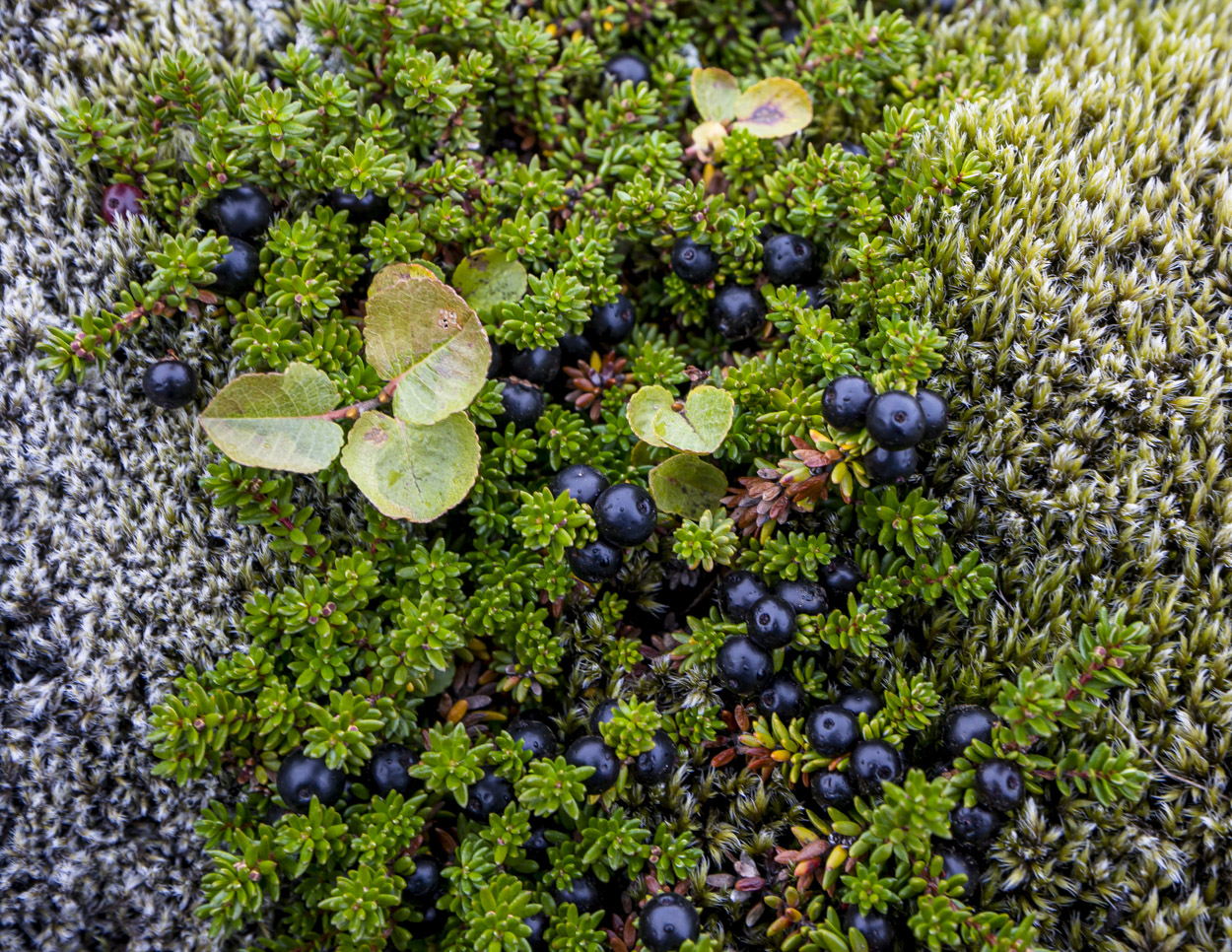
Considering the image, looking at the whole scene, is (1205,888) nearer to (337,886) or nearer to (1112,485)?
(1112,485)

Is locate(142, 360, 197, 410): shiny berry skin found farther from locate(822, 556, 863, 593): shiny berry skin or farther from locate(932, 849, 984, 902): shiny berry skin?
locate(932, 849, 984, 902): shiny berry skin

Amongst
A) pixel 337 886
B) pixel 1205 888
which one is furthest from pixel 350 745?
pixel 1205 888

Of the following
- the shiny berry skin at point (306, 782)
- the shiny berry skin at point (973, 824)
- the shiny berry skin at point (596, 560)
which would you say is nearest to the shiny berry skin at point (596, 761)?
the shiny berry skin at point (596, 560)

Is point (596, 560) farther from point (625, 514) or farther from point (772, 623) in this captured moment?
point (772, 623)

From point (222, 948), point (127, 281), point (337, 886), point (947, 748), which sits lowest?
point (222, 948)

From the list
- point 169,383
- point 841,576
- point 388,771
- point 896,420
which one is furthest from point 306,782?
point 896,420

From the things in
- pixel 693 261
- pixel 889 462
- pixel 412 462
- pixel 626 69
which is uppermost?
pixel 626 69
